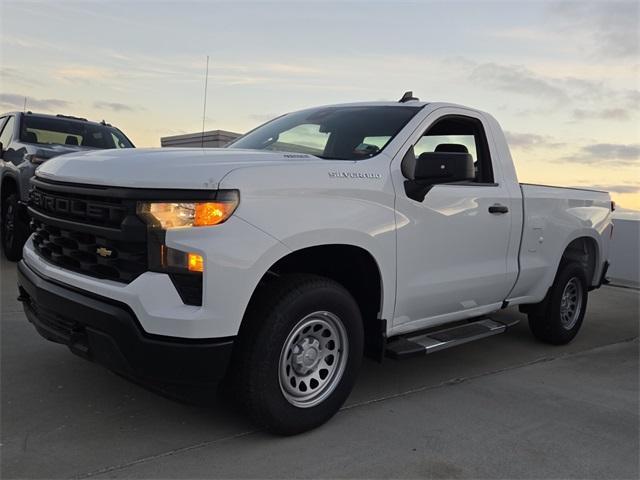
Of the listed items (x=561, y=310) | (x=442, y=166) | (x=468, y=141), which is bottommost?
(x=561, y=310)

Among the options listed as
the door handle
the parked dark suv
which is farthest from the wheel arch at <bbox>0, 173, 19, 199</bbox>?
the door handle

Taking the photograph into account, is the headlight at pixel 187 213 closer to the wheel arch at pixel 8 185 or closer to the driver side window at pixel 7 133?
the wheel arch at pixel 8 185

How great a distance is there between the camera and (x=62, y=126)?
325 inches

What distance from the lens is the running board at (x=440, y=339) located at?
3863mm

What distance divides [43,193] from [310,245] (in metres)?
1.66

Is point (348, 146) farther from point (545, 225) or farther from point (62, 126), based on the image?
point (62, 126)

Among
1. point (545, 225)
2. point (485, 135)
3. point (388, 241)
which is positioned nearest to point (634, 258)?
point (545, 225)

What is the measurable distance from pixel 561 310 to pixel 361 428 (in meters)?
3.04

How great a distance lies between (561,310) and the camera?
18.7 ft

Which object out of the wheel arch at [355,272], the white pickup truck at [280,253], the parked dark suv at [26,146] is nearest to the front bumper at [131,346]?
the white pickup truck at [280,253]

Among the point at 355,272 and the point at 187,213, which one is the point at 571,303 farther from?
the point at 187,213

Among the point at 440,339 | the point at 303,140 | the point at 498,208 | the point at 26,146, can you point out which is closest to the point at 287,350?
the point at 440,339

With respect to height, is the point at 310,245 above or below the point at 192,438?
above

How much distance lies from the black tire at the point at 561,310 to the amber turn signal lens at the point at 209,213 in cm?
376
